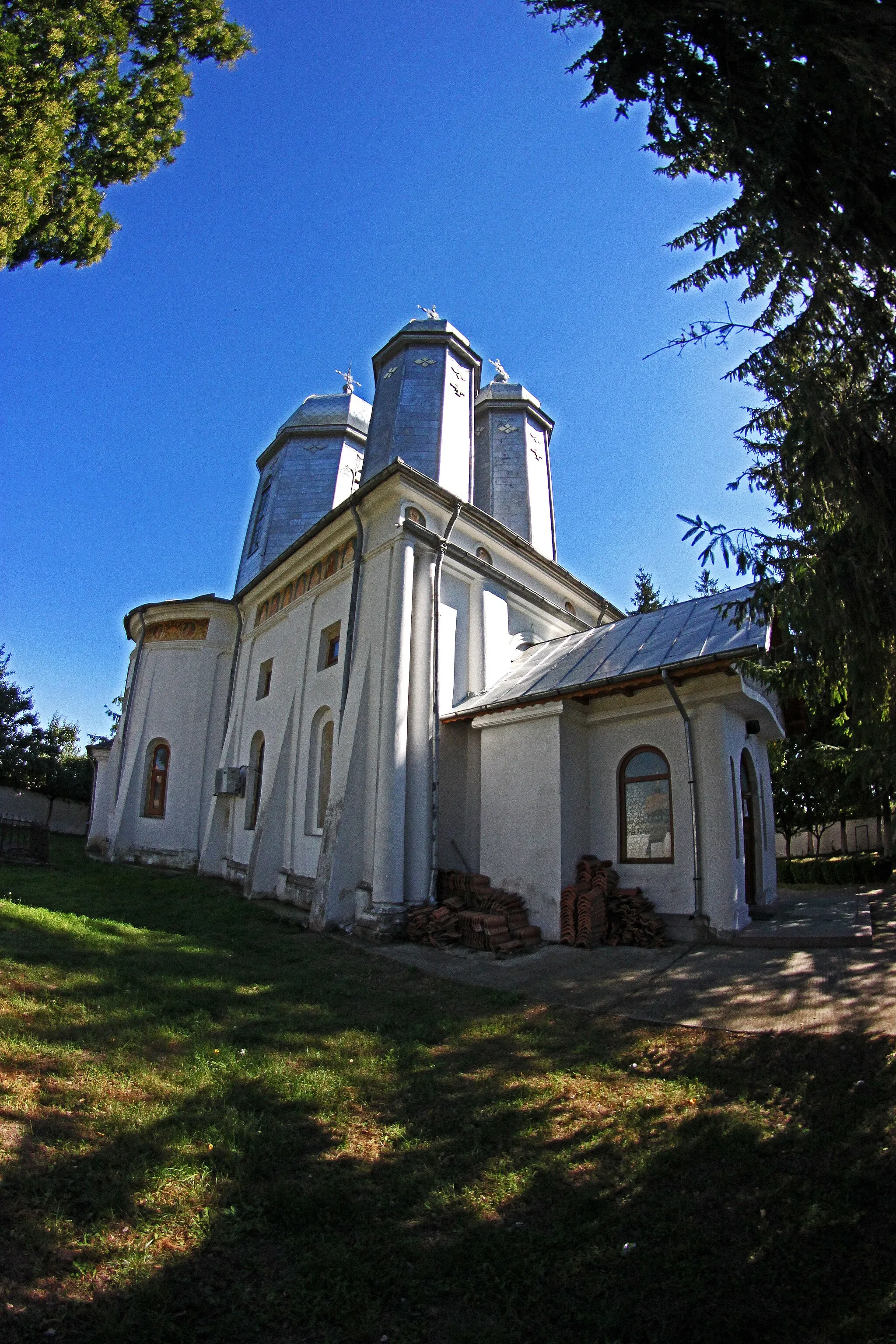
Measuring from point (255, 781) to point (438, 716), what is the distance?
6.80 meters

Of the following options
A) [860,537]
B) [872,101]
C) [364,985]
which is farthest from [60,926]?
[872,101]

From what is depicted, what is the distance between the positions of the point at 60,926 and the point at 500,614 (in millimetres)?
9074

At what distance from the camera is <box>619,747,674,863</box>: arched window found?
A: 1002cm

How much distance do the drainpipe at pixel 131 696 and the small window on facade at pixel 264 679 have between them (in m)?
5.19

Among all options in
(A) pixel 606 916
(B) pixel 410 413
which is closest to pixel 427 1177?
(A) pixel 606 916

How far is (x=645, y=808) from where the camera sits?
10.3 m

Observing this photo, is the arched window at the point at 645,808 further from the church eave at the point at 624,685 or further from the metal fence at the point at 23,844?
the metal fence at the point at 23,844

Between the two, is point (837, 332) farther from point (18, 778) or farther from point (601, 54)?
point (18, 778)

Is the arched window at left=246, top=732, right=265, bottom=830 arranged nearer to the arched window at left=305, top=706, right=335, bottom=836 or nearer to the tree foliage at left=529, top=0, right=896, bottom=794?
the arched window at left=305, top=706, right=335, bottom=836

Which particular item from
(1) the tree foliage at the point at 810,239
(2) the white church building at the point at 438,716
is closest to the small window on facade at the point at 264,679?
(2) the white church building at the point at 438,716

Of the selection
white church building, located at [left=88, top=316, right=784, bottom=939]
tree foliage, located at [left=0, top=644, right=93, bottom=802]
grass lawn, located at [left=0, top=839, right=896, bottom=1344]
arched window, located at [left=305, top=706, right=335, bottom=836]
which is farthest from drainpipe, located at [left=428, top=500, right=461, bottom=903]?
tree foliage, located at [left=0, top=644, right=93, bottom=802]

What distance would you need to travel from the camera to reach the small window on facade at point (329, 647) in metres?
14.3

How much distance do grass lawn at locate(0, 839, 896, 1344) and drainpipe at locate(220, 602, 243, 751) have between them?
1303 centimetres

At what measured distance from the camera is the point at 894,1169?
3.58 meters
